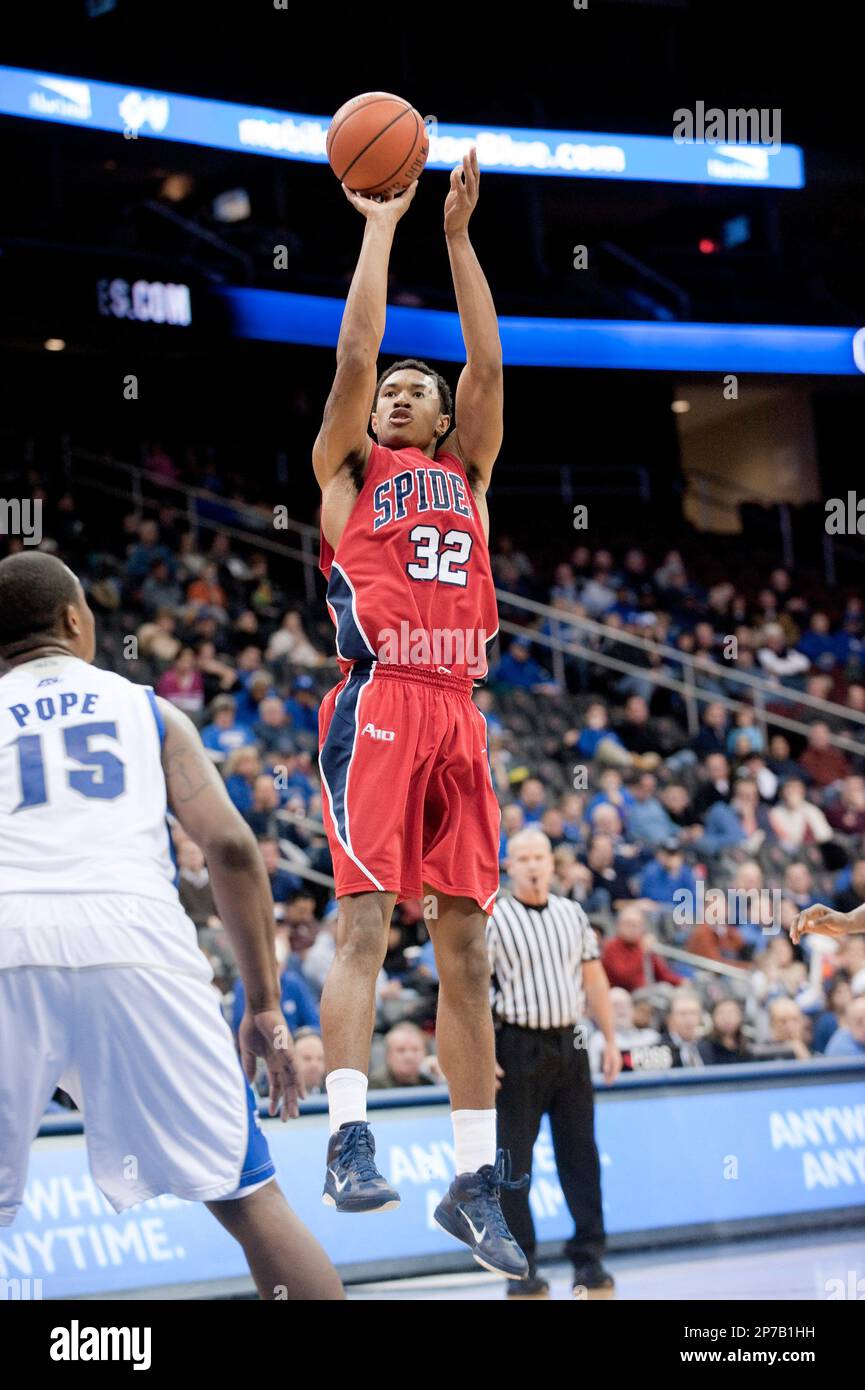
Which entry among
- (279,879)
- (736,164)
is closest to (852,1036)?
(279,879)

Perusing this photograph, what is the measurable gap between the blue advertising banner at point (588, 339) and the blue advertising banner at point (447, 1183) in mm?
8628

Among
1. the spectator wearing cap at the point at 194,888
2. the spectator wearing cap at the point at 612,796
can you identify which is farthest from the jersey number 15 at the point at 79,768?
the spectator wearing cap at the point at 612,796

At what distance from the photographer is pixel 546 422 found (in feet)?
64.3

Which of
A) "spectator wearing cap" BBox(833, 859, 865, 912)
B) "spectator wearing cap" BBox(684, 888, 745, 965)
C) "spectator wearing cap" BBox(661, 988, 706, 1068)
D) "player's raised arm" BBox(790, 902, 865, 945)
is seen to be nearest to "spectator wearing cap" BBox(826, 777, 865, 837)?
"spectator wearing cap" BBox(833, 859, 865, 912)

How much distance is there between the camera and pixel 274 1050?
3881 millimetres

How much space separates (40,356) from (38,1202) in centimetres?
1154

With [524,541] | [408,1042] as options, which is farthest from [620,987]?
[524,541]

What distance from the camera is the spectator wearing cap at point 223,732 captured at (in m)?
10.3

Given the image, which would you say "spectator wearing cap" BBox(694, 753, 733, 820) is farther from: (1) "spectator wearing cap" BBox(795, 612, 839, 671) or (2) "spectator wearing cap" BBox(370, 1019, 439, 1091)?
(2) "spectator wearing cap" BBox(370, 1019, 439, 1091)

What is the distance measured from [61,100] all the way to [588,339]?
5722mm

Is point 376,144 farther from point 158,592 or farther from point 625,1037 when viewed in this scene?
point 158,592

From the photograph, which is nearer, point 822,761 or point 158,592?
point 158,592

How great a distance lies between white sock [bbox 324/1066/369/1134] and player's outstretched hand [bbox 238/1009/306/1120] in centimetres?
22

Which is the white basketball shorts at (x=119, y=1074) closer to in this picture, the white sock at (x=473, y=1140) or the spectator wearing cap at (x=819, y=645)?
the white sock at (x=473, y=1140)
